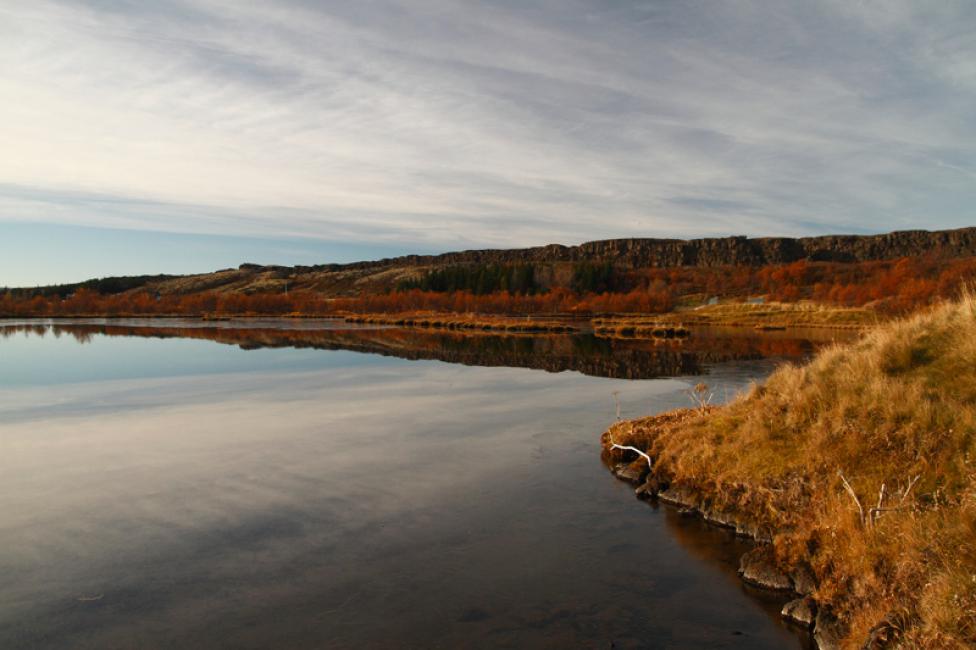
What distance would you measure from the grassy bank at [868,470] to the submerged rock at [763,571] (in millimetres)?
176

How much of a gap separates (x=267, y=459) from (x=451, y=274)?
155 metres

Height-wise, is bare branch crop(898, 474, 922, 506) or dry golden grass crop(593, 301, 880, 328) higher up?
dry golden grass crop(593, 301, 880, 328)

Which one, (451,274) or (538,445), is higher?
(451,274)

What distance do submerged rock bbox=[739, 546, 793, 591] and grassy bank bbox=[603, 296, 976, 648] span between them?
176 mm

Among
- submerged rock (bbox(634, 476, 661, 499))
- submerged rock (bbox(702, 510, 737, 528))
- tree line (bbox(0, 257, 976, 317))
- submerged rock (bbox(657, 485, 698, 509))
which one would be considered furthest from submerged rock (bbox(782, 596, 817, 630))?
tree line (bbox(0, 257, 976, 317))

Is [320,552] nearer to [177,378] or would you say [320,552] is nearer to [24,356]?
[177,378]

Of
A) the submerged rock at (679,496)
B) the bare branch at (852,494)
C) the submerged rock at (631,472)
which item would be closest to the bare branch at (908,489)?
the bare branch at (852,494)

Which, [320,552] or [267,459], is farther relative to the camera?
[267,459]

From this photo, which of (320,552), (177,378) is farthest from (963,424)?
(177,378)

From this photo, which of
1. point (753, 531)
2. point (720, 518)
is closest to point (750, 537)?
point (753, 531)

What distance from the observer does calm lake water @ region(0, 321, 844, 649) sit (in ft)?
25.7

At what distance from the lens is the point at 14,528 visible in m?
10.7

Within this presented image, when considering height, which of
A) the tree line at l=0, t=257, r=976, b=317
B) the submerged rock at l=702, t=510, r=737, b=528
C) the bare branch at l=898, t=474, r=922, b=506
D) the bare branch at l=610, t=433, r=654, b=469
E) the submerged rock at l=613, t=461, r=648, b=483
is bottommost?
the submerged rock at l=702, t=510, r=737, b=528

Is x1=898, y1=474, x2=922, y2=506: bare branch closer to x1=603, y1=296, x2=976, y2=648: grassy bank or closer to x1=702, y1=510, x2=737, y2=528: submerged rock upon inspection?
x1=603, y1=296, x2=976, y2=648: grassy bank
